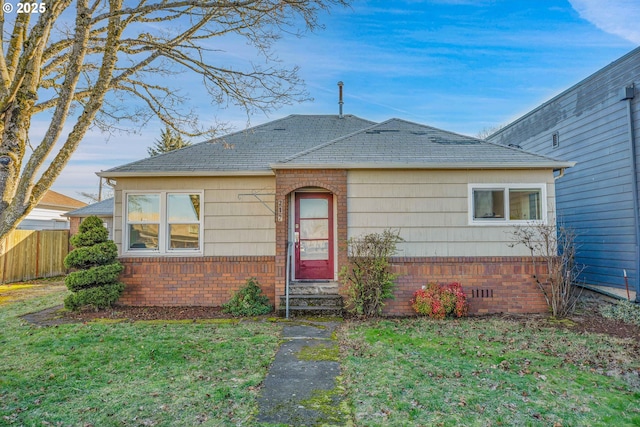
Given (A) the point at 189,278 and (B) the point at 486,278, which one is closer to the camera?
(B) the point at 486,278

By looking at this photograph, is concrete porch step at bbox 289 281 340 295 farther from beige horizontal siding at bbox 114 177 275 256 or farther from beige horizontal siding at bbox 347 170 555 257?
beige horizontal siding at bbox 347 170 555 257

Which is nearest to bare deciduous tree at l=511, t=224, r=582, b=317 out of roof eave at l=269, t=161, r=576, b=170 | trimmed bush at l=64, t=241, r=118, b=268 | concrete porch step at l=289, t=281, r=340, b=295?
roof eave at l=269, t=161, r=576, b=170

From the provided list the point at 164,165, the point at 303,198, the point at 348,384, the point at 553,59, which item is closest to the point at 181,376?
the point at 348,384

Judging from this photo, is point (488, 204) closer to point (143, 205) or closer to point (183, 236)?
point (183, 236)

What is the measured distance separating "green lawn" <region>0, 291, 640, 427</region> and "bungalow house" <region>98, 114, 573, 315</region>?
4.53 feet

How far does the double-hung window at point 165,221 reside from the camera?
8.09 metres

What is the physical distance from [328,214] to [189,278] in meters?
3.31

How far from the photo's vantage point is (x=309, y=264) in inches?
318

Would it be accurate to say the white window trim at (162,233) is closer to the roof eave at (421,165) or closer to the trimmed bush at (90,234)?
the trimmed bush at (90,234)

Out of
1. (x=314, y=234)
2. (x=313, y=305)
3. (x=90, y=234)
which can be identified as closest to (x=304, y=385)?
(x=313, y=305)

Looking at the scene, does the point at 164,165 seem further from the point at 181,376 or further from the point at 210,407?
the point at 210,407

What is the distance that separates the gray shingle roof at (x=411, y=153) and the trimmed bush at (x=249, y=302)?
2.57 metres

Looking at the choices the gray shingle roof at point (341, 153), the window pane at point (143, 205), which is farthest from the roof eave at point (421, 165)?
the window pane at point (143, 205)

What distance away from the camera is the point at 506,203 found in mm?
7523
